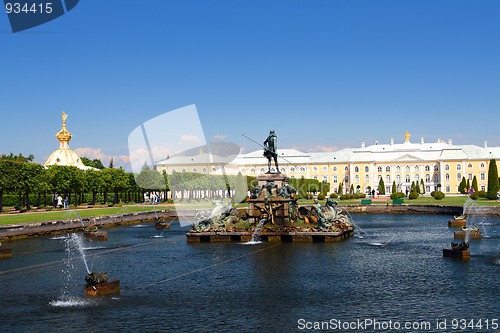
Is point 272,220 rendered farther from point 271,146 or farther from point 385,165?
point 385,165

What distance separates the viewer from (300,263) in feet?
71.3

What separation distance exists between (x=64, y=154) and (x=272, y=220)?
70784 millimetres

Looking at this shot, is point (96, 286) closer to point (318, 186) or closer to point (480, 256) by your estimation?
point (480, 256)

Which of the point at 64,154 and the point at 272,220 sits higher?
the point at 64,154

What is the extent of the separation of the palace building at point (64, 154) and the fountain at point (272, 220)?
216 ft

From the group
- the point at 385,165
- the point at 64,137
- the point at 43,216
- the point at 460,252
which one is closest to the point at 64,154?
the point at 64,137

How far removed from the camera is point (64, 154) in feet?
312

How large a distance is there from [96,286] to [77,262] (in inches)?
294

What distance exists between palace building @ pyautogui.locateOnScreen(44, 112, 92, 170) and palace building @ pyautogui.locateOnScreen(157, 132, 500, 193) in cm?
2541

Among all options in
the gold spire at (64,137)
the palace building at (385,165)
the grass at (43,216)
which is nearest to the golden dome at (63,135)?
the gold spire at (64,137)

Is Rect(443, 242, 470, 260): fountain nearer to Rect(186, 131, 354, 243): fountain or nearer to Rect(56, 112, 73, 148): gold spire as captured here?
Rect(186, 131, 354, 243): fountain

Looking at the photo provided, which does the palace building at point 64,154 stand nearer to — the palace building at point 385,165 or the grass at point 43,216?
the palace building at point 385,165

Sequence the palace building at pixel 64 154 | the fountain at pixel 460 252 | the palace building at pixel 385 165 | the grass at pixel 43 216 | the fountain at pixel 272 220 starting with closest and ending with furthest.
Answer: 1. the fountain at pixel 460 252
2. the fountain at pixel 272 220
3. the grass at pixel 43 216
4. the palace building at pixel 64 154
5. the palace building at pixel 385 165

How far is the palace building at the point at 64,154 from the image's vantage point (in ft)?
308
